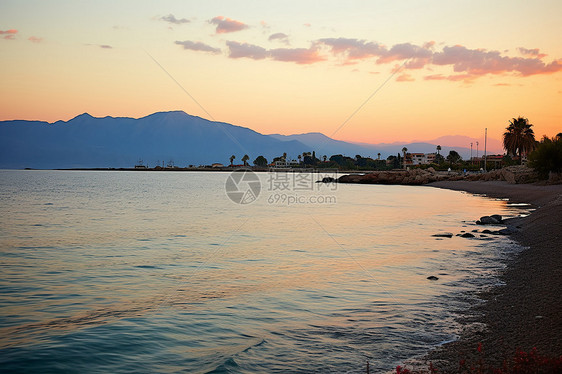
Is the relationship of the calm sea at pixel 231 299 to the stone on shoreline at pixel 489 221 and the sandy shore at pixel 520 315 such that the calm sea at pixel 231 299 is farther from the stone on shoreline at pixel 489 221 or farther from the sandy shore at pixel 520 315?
the stone on shoreline at pixel 489 221

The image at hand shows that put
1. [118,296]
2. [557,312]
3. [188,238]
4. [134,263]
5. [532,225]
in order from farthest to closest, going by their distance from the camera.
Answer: [188,238] < [532,225] < [134,263] < [118,296] < [557,312]

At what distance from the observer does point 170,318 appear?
1182 cm

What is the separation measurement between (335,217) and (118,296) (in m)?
29.5

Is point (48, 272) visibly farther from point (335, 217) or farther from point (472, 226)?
point (335, 217)

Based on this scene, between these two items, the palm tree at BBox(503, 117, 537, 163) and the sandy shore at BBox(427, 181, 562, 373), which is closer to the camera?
the sandy shore at BBox(427, 181, 562, 373)

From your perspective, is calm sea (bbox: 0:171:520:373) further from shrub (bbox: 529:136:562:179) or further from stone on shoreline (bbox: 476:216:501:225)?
shrub (bbox: 529:136:562:179)

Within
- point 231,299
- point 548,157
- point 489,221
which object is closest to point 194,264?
point 231,299

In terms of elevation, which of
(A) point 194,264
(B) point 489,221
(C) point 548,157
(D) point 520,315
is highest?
(C) point 548,157

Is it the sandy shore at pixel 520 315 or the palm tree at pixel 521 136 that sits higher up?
the palm tree at pixel 521 136

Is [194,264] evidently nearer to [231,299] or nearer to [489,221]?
[231,299]

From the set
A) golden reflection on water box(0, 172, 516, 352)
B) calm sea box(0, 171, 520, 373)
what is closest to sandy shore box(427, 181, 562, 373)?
calm sea box(0, 171, 520, 373)

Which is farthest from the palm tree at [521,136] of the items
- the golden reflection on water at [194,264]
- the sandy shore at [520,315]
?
the sandy shore at [520,315]

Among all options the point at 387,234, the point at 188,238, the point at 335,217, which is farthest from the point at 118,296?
the point at 335,217

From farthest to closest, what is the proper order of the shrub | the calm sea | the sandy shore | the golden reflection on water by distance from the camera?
1. the shrub
2. the golden reflection on water
3. the calm sea
4. the sandy shore
